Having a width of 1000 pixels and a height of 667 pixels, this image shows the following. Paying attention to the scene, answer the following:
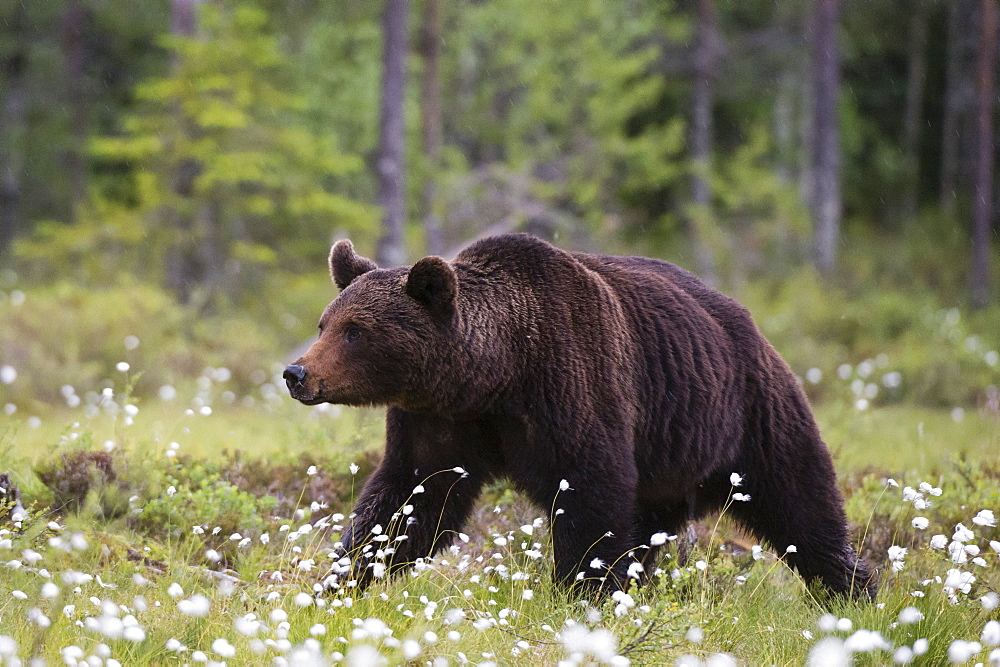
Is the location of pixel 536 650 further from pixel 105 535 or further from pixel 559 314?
pixel 105 535

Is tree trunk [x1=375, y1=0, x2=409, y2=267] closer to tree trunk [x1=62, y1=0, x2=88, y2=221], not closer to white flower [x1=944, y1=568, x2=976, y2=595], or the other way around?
white flower [x1=944, y1=568, x2=976, y2=595]

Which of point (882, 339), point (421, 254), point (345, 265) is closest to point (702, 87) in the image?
point (421, 254)

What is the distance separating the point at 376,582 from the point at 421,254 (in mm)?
16404

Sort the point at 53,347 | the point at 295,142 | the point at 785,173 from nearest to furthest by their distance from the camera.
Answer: the point at 53,347 < the point at 295,142 < the point at 785,173

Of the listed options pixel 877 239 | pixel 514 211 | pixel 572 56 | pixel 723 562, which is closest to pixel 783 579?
pixel 723 562

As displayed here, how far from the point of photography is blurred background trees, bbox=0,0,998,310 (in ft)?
54.9

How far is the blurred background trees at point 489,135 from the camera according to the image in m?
16.7

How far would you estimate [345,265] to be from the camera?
5.37 m

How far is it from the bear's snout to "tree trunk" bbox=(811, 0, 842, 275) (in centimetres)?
1805

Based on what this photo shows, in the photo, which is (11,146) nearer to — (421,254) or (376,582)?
(421,254)

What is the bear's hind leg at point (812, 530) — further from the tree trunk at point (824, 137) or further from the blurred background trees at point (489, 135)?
the tree trunk at point (824, 137)

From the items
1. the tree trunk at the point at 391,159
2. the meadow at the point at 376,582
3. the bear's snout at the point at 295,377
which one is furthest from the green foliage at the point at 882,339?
the bear's snout at the point at 295,377

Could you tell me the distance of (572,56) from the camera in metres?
21.9

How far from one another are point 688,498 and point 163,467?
121 inches
